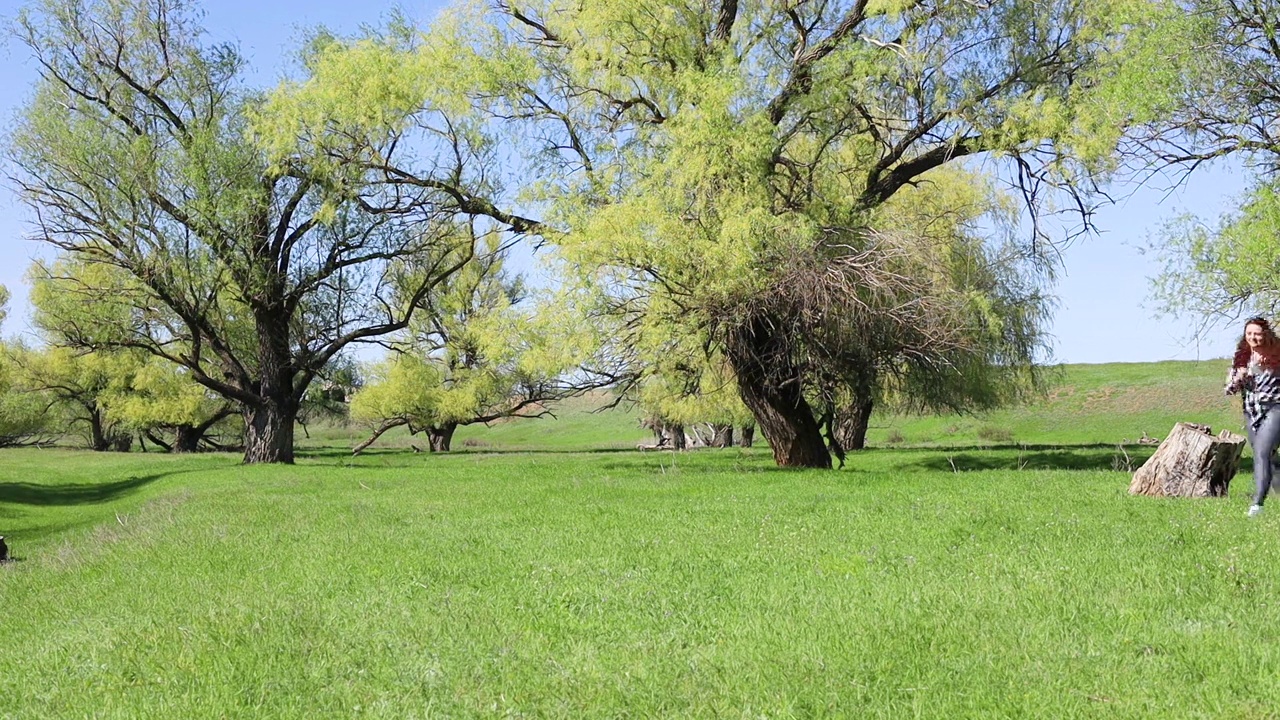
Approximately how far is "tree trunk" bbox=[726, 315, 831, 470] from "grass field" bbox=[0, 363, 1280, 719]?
5.77 m

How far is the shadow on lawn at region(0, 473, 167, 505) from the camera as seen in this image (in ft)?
87.2

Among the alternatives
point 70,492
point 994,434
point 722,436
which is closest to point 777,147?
point 70,492

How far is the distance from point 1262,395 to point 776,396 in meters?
11.0

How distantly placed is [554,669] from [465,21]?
19387 mm

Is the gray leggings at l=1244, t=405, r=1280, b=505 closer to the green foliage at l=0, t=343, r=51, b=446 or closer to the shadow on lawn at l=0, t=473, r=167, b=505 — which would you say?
the shadow on lawn at l=0, t=473, r=167, b=505

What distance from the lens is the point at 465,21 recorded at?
72.5ft

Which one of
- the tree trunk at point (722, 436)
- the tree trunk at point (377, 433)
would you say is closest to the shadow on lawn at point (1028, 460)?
the tree trunk at point (377, 433)

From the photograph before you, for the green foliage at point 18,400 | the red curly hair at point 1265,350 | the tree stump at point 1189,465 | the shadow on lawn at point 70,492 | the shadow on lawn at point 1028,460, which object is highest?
the green foliage at point 18,400

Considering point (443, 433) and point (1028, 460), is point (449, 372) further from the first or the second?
point (1028, 460)

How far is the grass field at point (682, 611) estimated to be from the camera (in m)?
5.12

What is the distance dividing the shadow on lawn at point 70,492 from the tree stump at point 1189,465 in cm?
2531

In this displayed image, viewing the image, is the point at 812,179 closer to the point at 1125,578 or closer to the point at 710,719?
the point at 1125,578

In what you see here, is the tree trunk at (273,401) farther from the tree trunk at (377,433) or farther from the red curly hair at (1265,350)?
the red curly hair at (1265,350)

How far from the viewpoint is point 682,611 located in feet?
22.1
